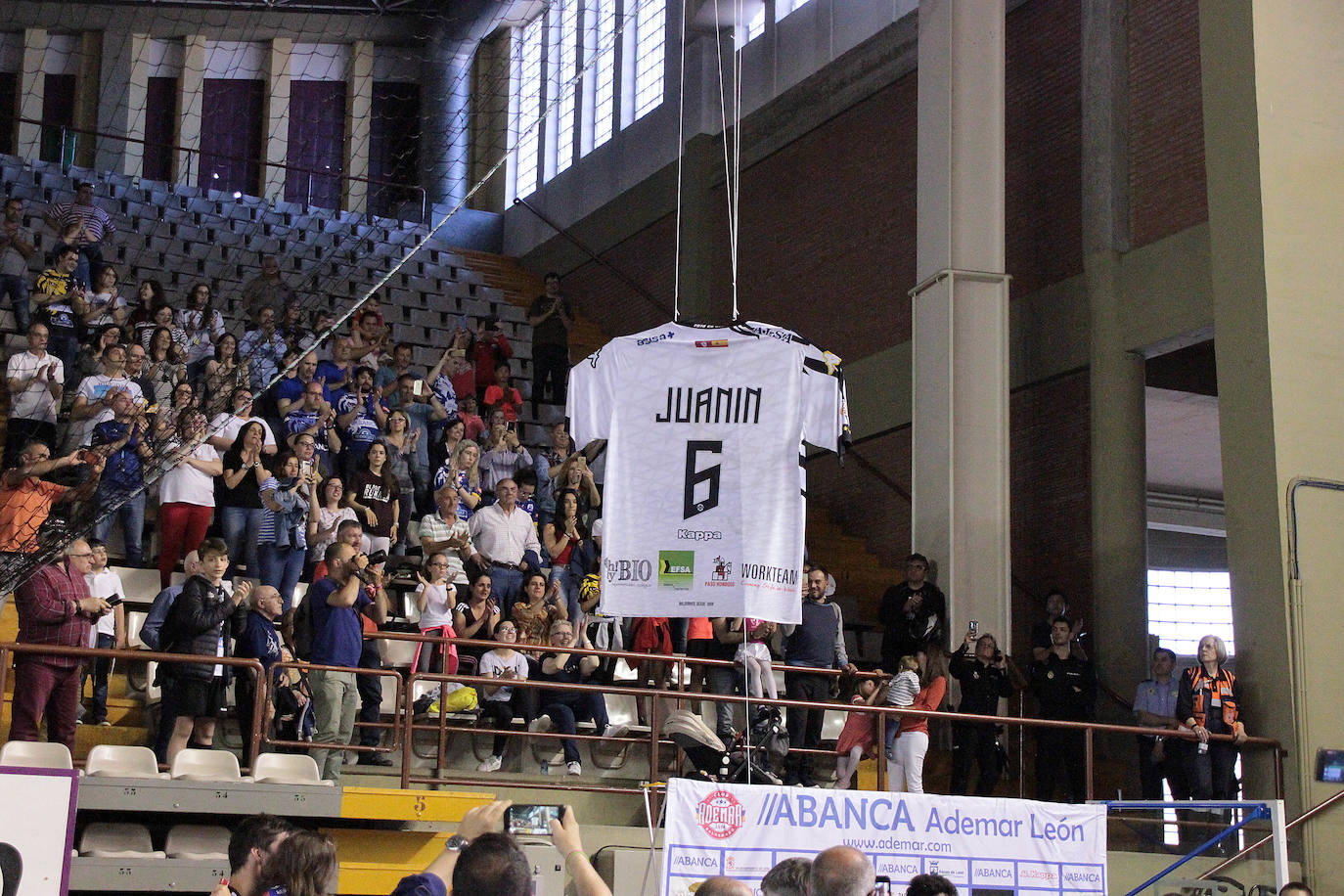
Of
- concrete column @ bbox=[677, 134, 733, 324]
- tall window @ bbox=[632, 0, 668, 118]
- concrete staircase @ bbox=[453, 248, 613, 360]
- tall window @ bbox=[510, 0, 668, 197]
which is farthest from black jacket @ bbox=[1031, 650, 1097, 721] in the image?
tall window @ bbox=[632, 0, 668, 118]

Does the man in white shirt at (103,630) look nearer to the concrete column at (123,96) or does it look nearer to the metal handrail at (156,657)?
the metal handrail at (156,657)

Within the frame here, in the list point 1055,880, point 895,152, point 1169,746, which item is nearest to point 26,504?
point 1055,880

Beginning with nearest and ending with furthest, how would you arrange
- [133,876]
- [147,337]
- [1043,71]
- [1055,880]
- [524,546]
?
[133,876]
[1055,880]
[524,546]
[147,337]
[1043,71]

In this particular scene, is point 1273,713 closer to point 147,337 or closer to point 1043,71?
point 1043,71

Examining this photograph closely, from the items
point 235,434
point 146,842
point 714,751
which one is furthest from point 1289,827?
point 235,434

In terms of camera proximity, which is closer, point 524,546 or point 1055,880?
point 1055,880

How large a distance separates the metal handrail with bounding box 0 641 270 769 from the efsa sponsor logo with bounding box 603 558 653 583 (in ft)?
7.19

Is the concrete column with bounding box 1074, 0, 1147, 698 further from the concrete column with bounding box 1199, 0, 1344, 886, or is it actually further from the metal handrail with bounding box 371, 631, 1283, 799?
the metal handrail with bounding box 371, 631, 1283, 799

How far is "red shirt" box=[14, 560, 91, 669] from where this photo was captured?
32.5ft

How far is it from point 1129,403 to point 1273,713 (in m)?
4.13

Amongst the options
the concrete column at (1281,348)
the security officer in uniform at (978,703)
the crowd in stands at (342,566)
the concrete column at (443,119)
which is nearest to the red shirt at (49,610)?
the crowd in stands at (342,566)

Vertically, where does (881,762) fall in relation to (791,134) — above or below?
below

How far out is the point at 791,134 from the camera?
68.8 feet

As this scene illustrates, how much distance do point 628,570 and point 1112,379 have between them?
25.2 feet
